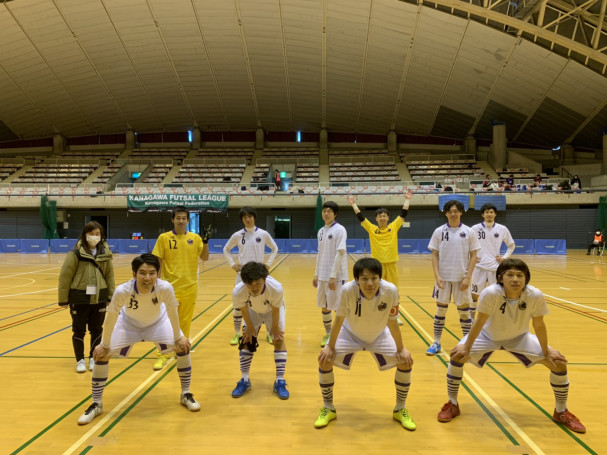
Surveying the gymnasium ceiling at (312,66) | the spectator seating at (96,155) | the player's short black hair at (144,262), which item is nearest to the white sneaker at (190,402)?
the player's short black hair at (144,262)

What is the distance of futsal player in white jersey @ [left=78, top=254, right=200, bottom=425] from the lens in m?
3.49

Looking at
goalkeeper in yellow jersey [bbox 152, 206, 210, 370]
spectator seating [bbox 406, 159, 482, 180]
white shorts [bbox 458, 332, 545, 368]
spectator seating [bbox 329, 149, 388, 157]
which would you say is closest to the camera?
white shorts [bbox 458, 332, 545, 368]

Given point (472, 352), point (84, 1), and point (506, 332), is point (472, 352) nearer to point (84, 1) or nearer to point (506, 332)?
point (506, 332)

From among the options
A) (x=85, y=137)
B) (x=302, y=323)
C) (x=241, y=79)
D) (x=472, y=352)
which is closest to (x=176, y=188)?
(x=241, y=79)

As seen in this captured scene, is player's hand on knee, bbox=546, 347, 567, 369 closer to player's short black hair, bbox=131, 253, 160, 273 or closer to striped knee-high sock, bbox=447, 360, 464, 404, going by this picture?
striped knee-high sock, bbox=447, 360, 464, 404

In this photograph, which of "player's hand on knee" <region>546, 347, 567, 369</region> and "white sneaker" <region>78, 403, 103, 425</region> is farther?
"white sneaker" <region>78, 403, 103, 425</region>

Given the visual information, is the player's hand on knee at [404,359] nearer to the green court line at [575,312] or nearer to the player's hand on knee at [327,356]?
the player's hand on knee at [327,356]

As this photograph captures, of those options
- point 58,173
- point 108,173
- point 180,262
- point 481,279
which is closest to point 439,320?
point 481,279

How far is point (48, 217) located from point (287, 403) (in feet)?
89.8

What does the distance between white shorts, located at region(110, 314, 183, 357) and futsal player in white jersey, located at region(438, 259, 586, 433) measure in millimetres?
2591

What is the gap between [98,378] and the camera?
354 centimetres

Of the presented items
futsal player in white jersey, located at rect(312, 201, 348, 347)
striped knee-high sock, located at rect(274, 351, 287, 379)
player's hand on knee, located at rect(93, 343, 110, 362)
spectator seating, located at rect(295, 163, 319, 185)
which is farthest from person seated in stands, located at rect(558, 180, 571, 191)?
player's hand on knee, located at rect(93, 343, 110, 362)

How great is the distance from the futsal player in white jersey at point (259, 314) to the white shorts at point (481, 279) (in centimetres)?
385

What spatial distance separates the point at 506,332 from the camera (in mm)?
3457
